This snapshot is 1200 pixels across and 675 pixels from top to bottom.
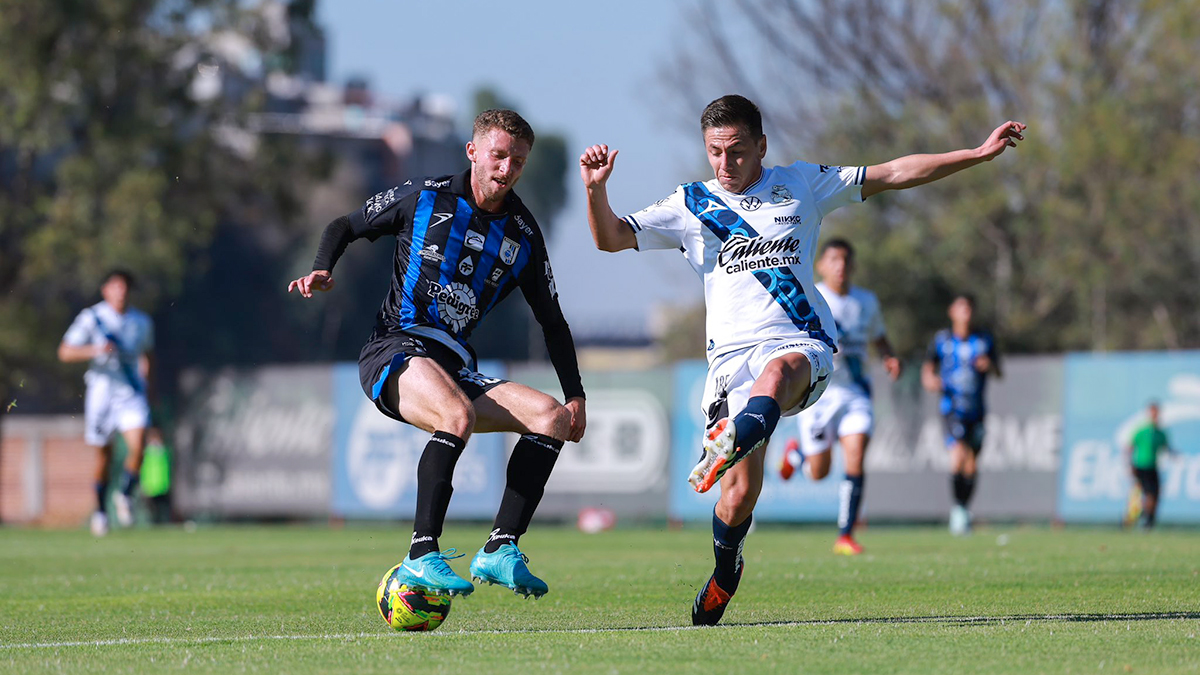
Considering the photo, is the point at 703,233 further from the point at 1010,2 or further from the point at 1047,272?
the point at 1010,2

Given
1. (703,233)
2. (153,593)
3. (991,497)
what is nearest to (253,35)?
(991,497)

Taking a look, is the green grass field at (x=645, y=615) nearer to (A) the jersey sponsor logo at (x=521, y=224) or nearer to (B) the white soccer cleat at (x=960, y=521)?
(A) the jersey sponsor logo at (x=521, y=224)

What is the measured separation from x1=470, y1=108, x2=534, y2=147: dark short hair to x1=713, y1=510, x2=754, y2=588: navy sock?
1897 mm

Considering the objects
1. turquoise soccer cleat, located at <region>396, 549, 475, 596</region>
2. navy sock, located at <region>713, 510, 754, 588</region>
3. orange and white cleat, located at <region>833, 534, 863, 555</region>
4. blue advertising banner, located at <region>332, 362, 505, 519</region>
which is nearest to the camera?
turquoise soccer cleat, located at <region>396, 549, 475, 596</region>

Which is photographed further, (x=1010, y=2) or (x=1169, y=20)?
(x=1010, y=2)

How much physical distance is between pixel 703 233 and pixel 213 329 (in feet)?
180

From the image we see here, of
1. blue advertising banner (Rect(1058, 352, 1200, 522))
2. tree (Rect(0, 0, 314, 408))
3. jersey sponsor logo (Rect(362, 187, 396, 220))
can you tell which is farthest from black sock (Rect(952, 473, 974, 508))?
tree (Rect(0, 0, 314, 408))

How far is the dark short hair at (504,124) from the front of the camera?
709 centimetres

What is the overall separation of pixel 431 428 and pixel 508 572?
2.57 ft

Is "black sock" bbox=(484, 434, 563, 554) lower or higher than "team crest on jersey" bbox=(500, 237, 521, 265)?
lower

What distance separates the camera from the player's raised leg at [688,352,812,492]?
21.1 ft

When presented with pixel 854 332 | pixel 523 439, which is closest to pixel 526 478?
pixel 523 439

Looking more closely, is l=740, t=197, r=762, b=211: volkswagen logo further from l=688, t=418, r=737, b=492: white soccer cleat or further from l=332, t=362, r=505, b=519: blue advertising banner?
l=332, t=362, r=505, b=519: blue advertising banner

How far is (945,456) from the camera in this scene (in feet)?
69.2
